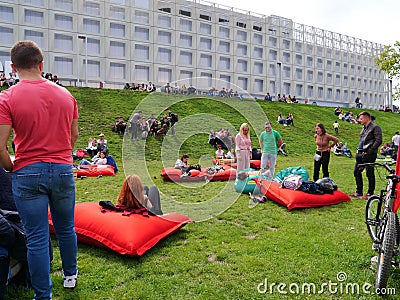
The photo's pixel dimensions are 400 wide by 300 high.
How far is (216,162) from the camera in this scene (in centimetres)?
1347

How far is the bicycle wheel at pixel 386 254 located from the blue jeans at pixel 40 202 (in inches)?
122

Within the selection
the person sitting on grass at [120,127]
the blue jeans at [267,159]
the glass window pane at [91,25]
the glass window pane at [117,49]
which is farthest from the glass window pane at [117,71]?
the blue jeans at [267,159]

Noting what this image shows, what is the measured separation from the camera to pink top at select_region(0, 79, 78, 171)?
110 inches

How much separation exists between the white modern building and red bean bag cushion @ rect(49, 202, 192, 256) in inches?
1612

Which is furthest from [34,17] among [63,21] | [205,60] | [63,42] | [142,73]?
[205,60]

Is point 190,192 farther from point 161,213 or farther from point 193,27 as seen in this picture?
point 193,27

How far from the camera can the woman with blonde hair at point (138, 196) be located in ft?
16.7

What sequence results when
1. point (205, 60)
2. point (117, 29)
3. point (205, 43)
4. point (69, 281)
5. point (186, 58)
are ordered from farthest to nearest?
point (205, 43) → point (205, 60) → point (186, 58) → point (117, 29) → point (69, 281)

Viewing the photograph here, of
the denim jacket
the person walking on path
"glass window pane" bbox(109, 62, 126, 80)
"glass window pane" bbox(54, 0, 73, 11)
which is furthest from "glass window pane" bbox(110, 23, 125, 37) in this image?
the denim jacket

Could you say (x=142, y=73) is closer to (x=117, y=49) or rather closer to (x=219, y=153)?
(x=117, y=49)

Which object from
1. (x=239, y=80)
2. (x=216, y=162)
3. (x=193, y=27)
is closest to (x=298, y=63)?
(x=239, y=80)

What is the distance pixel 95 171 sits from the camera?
39.0ft

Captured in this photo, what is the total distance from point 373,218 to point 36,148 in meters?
4.39

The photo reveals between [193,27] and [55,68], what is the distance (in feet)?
72.9
